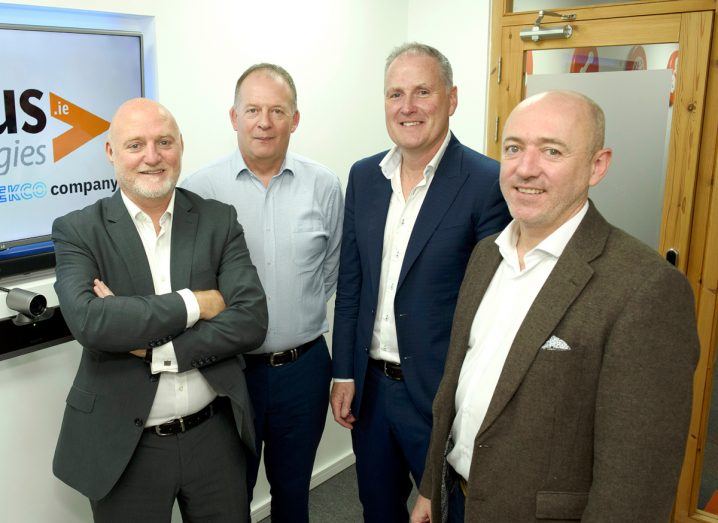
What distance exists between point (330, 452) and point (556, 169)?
8.56ft

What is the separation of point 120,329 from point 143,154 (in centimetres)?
53

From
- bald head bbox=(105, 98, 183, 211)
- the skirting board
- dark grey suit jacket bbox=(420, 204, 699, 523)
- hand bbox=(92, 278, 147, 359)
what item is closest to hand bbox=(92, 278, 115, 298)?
hand bbox=(92, 278, 147, 359)

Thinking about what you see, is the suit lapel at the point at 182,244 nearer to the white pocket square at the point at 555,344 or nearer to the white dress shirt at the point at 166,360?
the white dress shirt at the point at 166,360

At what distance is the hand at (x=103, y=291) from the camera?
175 centimetres

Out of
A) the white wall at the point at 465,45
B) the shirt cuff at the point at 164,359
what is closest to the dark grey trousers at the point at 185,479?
the shirt cuff at the point at 164,359

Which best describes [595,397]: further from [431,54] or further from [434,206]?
[431,54]

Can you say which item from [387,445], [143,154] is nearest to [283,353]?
[387,445]

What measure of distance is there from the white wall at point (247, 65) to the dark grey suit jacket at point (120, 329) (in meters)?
0.44

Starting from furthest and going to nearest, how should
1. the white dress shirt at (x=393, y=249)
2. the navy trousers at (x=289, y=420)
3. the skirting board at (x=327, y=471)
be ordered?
the skirting board at (x=327, y=471) < the navy trousers at (x=289, y=420) < the white dress shirt at (x=393, y=249)

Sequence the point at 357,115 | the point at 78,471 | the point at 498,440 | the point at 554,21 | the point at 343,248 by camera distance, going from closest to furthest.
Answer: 1. the point at 498,440
2. the point at 78,471
3. the point at 343,248
4. the point at 554,21
5. the point at 357,115

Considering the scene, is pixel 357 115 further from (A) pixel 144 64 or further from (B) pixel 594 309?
(B) pixel 594 309

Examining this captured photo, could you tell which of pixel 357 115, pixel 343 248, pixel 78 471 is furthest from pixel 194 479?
pixel 357 115

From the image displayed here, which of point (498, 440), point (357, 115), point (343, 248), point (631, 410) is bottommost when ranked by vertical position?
point (498, 440)

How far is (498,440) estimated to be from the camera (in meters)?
1.44
